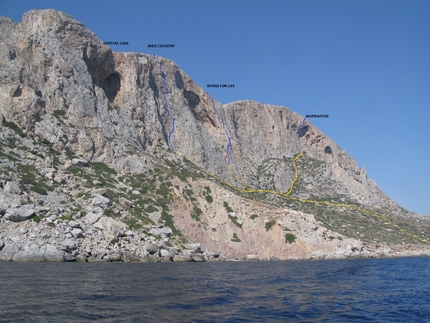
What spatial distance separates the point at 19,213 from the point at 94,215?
9286 mm

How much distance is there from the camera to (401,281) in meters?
33.4

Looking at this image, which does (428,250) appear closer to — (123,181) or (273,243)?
(273,243)

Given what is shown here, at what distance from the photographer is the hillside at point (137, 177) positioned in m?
46.5

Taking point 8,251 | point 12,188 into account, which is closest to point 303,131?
point 12,188

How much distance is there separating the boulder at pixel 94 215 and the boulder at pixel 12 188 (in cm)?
865

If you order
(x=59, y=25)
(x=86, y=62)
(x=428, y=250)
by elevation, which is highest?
(x=59, y=25)

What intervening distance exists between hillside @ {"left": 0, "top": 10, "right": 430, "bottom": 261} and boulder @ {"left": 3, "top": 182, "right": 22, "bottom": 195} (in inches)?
5.4

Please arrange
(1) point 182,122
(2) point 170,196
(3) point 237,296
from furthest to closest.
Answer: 1. (1) point 182,122
2. (2) point 170,196
3. (3) point 237,296

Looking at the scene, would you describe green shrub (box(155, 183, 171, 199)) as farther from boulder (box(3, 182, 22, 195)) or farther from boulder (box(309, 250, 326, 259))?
boulder (box(309, 250, 326, 259))

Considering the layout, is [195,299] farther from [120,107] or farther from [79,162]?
[120,107]

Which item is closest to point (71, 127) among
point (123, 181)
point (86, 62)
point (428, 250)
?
point (123, 181)

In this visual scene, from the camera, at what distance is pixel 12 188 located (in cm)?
4506

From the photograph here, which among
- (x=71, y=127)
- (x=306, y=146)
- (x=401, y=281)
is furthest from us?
(x=306, y=146)

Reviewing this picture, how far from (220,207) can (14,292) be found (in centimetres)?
4981
